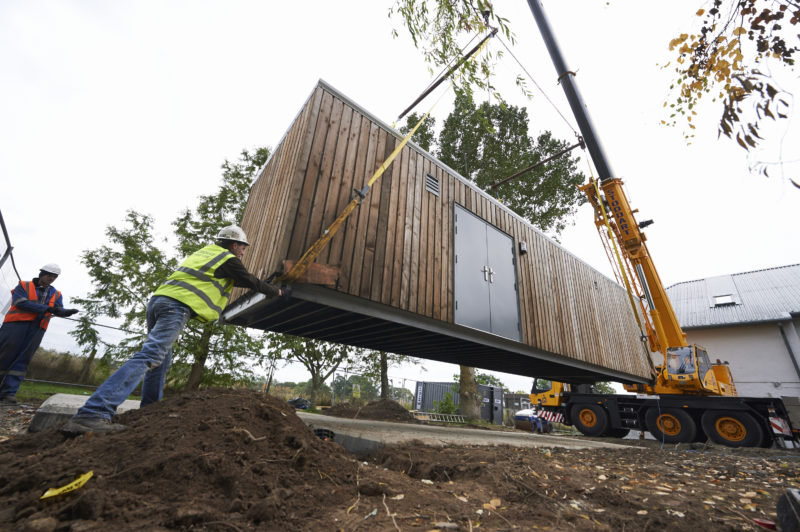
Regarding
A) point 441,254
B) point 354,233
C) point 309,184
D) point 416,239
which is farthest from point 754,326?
point 309,184

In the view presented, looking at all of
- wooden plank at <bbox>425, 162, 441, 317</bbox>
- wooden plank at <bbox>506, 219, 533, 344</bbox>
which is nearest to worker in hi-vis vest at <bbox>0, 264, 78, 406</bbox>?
wooden plank at <bbox>425, 162, 441, 317</bbox>

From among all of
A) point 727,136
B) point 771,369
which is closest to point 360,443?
point 727,136

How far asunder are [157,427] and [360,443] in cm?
205

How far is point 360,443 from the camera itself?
11.4 feet

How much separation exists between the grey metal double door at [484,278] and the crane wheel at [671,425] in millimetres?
5842

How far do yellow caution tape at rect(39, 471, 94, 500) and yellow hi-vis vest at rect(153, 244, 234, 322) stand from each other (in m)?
1.64

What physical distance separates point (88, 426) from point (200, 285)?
1264mm

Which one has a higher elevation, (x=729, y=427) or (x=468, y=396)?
(x=468, y=396)

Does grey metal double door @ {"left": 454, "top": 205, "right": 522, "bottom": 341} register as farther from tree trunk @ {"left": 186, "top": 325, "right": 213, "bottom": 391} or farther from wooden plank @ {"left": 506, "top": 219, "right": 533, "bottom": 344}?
tree trunk @ {"left": 186, "top": 325, "right": 213, "bottom": 391}

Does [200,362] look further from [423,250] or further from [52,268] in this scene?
[423,250]

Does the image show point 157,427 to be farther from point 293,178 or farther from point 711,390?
point 711,390

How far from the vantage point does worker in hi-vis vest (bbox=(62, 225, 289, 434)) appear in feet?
8.03

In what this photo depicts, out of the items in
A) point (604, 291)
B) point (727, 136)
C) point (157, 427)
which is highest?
point (604, 291)

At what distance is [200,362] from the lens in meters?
9.38
